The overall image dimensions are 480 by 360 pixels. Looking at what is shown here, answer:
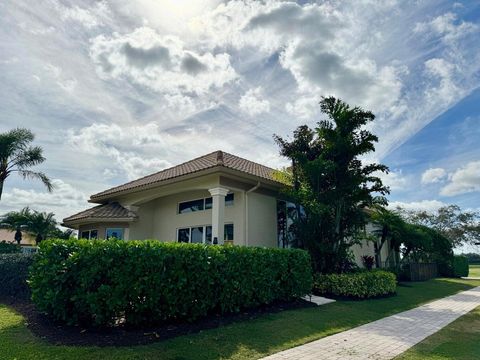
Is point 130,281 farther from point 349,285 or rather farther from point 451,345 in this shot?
point 349,285

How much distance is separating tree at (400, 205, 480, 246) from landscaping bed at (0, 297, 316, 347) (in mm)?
49101

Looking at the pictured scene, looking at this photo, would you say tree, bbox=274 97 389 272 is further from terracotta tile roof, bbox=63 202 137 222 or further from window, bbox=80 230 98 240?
window, bbox=80 230 98 240

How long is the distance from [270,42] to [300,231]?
24.6ft

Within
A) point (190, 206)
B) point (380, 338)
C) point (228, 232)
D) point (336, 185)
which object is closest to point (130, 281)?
point (380, 338)

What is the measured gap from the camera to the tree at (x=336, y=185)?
1335 cm

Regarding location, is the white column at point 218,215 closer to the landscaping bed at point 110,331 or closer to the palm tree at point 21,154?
the landscaping bed at point 110,331

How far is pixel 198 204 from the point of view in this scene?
53.2ft

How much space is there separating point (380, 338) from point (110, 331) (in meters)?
5.78

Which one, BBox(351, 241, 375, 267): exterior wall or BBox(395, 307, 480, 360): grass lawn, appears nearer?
BBox(395, 307, 480, 360): grass lawn

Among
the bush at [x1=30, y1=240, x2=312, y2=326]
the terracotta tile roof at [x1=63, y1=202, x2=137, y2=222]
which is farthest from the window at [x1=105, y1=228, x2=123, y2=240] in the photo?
the bush at [x1=30, y1=240, x2=312, y2=326]

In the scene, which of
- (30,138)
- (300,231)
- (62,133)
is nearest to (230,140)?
(300,231)

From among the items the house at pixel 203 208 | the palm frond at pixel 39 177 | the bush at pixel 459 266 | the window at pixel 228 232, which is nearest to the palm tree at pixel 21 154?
the palm frond at pixel 39 177

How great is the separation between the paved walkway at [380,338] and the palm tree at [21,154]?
A: 21.9 meters

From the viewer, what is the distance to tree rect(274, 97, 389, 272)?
43.8ft
